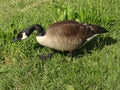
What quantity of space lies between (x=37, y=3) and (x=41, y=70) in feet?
10.0

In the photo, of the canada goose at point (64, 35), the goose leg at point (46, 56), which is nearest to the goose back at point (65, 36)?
the canada goose at point (64, 35)

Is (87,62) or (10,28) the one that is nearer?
(87,62)

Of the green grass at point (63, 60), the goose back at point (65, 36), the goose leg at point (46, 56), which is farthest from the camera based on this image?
the goose leg at point (46, 56)

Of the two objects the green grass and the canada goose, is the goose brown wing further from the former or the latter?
the green grass

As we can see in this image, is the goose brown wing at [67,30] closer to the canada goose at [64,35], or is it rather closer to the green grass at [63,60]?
the canada goose at [64,35]

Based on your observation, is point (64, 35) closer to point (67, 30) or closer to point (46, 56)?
point (67, 30)

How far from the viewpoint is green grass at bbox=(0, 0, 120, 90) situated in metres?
4.64

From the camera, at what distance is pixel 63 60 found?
517 cm

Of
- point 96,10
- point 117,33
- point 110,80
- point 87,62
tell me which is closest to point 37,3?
point 96,10

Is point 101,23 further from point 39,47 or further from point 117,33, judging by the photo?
point 39,47

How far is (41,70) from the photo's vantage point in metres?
4.94

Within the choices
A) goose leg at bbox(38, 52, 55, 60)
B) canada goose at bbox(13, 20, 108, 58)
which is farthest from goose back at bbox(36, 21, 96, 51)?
goose leg at bbox(38, 52, 55, 60)

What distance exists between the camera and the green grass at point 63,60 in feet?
15.2

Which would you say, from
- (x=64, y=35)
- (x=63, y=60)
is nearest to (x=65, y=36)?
(x=64, y=35)
